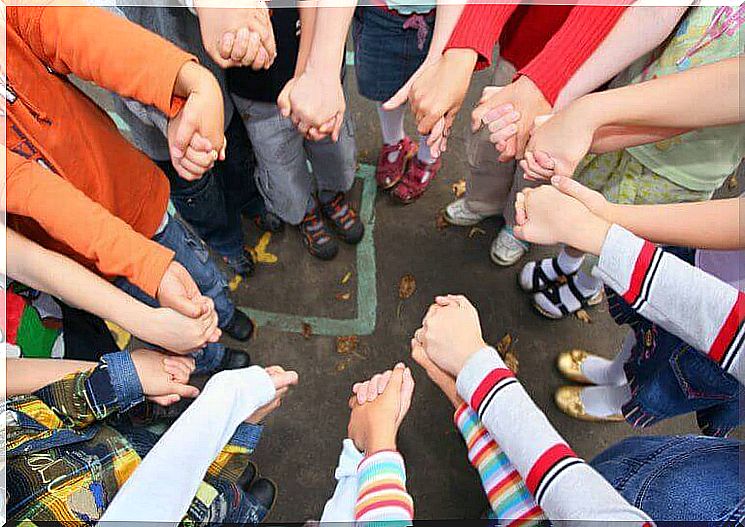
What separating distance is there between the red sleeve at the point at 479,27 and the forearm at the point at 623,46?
192 millimetres

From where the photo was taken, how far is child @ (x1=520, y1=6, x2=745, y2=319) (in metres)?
1.02

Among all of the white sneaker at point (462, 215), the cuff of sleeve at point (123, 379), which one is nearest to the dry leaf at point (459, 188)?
the white sneaker at point (462, 215)

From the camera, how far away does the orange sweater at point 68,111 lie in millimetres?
965

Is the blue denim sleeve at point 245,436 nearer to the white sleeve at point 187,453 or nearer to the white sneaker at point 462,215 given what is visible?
the white sleeve at point 187,453

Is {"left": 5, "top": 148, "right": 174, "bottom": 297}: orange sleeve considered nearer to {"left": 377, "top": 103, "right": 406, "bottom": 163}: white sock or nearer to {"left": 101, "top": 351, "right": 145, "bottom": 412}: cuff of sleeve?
{"left": 101, "top": 351, "right": 145, "bottom": 412}: cuff of sleeve

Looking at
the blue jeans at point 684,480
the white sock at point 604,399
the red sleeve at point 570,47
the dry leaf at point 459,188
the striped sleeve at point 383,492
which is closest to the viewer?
the blue jeans at point 684,480

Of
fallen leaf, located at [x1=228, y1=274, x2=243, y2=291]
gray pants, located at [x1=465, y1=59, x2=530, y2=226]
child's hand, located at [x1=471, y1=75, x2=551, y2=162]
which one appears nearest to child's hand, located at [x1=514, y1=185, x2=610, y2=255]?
child's hand, located at [x1=471, y1=75, x2=551, y2=162]

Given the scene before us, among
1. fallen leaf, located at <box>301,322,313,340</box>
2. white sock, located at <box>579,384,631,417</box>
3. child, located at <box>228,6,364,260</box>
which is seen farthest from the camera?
fallen leaf, located at <box>301,322,313,340</box>

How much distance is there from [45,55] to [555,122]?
949mm

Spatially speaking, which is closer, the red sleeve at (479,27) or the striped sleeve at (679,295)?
the striped sleeve at (679,295)

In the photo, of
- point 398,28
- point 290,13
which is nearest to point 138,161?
point 290,13

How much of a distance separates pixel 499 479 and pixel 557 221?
47cm

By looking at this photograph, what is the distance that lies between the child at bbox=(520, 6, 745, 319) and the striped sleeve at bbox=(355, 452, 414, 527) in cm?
77

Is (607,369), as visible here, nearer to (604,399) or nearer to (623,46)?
(604,399)
